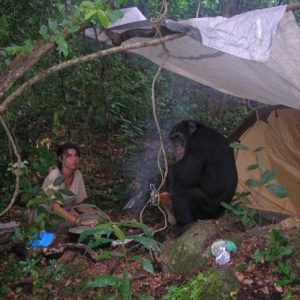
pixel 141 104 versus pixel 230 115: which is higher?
pixel 141 104

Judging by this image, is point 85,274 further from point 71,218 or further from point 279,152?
point 279,152

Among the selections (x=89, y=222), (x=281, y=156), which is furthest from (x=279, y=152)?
(x=89, y=222)

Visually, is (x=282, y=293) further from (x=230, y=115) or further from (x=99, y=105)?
(x=230, y=115)

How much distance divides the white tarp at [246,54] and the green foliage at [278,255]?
45.5 inches

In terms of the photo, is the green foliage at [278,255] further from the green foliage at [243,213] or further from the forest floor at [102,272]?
the green foliage at [243,213]

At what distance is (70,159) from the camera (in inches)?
187

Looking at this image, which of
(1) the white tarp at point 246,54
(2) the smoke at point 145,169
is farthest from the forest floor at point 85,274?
(2) the smoke at point 145,169

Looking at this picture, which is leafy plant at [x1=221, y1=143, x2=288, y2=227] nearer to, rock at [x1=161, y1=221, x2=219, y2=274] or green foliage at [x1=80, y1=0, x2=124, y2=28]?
rock at [x1=161, y1=221, x2=219, y2=274]

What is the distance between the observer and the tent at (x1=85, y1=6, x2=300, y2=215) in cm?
293

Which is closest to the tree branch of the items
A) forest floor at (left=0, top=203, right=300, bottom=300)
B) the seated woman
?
the seated woman

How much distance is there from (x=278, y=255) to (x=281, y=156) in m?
2.29

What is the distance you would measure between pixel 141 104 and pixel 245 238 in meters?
4.54

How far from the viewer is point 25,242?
14.1 feet

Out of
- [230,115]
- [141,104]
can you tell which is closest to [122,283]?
[141,104]
